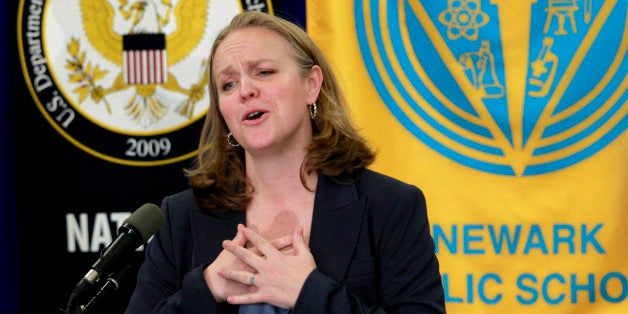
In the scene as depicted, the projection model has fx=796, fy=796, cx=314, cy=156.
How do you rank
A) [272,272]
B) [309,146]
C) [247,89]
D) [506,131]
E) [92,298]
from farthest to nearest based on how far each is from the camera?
[506,131], [309,146], [247,89], [272,272], [92,298]

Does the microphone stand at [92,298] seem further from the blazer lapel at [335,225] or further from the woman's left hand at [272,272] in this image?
the blazer lapel at [335,225]

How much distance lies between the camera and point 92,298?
4.12 ft

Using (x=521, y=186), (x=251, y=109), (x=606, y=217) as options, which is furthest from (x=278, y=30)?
(x=606, y=217)

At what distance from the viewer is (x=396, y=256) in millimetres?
1497

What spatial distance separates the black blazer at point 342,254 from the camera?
1.46m

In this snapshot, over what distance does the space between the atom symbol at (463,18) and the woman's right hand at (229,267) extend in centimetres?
138

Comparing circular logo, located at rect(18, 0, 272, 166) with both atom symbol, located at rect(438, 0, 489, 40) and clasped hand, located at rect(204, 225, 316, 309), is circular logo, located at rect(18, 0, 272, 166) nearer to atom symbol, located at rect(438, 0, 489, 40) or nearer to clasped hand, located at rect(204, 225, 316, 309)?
atom symbol, located at rect(438, 0, 489, 40)

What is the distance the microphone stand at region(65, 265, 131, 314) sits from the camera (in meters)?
1.20

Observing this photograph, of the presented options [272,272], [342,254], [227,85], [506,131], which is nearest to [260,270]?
[272,272]

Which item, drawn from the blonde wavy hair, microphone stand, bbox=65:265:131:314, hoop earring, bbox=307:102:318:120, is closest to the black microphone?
microphone stand, bbox=65:265:131:314

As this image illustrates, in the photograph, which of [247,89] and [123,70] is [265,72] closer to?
[247,89]

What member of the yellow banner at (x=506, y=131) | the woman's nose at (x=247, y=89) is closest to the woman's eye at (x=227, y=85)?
the woman's nose at (x=247, y=89)

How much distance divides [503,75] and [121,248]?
171 cm

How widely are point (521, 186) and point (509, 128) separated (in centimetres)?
20
